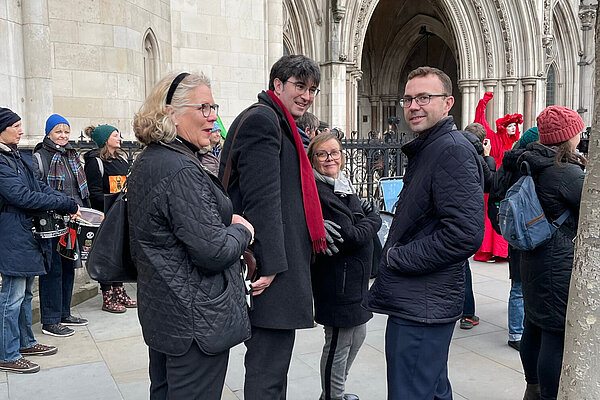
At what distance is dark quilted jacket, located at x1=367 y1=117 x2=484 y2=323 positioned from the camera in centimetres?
246

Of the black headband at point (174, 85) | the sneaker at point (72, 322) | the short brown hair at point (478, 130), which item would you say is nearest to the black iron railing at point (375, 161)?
the short brown hair at point (478, 130)

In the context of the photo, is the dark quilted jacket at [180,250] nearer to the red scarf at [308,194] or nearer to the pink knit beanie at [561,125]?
the red scarf at [308,194]

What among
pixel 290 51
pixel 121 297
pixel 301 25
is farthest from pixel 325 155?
pixel 290 51

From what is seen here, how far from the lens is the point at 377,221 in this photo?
11.1 feet

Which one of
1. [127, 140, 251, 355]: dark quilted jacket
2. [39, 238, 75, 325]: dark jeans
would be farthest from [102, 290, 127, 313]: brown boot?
[127, 140, 251, 355]: dark quilted jacket

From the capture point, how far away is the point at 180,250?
2254mm

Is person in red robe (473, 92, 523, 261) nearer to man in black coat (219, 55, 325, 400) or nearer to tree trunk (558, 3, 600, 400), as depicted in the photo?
man in black coat (219, 55, 325, 400)

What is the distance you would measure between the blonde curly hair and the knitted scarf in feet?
10.5

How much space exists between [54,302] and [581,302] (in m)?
4.59

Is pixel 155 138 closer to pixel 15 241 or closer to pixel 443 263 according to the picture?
pixel 443 263

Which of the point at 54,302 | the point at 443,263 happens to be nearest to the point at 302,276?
the point at 443,263

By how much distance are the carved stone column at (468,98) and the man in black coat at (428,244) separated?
19.8m

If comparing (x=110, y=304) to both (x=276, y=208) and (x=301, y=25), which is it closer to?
(x=276, y=208)

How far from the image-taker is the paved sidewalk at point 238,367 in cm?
391
